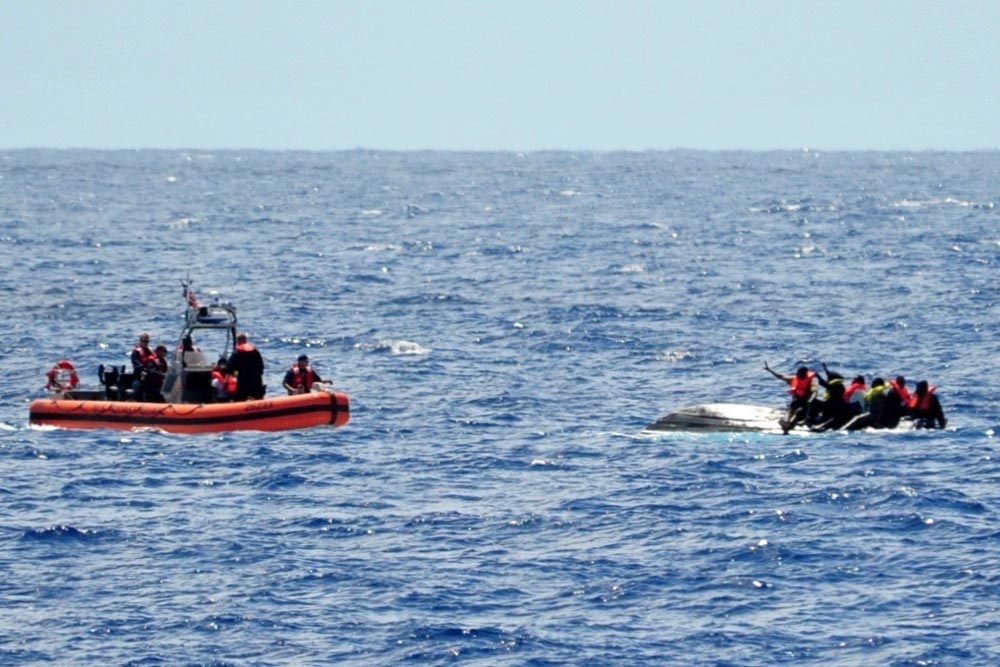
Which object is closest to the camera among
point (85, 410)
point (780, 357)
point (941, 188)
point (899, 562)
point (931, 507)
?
point (899, 562)

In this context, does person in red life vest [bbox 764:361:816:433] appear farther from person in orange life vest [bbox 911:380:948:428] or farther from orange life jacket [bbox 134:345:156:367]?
orange life jacket [bbox 134:345:156:367]

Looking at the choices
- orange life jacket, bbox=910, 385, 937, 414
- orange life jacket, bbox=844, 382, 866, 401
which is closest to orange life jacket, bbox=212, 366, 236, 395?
orange life jacket, bbox=844, 382, 866, 401

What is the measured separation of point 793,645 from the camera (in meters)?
22.2

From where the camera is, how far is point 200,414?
115 ft

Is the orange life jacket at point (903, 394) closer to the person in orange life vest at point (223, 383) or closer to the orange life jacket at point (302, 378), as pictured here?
the orange life jacket at point (302, 378)

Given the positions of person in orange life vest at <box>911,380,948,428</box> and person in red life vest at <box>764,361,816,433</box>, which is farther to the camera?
person in orange life vest at <box>911,380,948,428</box>

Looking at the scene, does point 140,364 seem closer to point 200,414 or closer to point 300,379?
point 200,414

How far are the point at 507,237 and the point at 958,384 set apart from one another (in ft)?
174

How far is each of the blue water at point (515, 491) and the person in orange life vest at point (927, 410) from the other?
1.18ft

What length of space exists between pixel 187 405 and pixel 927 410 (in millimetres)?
13704

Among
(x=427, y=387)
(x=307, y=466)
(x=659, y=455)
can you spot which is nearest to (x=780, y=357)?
(x=427, y=387)

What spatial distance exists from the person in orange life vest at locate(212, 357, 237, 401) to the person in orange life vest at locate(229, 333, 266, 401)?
0.36ft

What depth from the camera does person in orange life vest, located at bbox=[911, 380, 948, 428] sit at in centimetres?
3603

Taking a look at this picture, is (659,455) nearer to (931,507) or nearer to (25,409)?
(931,507)
